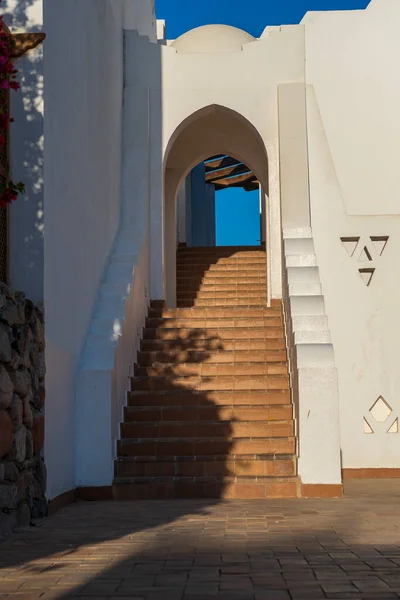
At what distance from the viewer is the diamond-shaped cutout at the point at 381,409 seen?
32.9 ft

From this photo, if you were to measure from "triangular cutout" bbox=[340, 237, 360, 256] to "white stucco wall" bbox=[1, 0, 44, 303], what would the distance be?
506 cm

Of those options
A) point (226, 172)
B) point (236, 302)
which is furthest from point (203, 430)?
point (226, 172)

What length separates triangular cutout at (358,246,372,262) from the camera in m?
10.4

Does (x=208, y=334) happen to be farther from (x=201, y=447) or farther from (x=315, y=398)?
(x=315, y=398)

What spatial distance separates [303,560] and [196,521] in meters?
1.77

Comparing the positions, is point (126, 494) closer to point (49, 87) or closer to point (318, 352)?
point (318, 352)

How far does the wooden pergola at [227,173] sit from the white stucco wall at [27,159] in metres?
18.1

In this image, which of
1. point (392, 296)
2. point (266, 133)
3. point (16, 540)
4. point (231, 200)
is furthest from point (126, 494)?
point (231, 200)

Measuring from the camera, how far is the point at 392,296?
10320 mm

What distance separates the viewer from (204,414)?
8695 millimetres

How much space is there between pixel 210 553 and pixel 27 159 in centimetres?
325

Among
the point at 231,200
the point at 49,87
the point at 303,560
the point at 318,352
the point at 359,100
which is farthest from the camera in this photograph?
the point at 231,200

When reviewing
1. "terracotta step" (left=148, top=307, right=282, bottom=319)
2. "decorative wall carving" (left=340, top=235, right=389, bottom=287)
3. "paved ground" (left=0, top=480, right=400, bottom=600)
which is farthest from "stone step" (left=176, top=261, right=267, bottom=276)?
"paved ground" (left=0, top=480, right=400, bottom=600)

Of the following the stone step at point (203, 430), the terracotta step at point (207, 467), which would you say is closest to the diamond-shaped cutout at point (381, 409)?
the stone step at point (203, 430)
